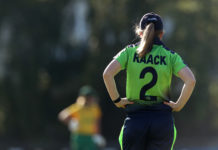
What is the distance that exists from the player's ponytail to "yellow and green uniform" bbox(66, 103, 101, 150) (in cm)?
685

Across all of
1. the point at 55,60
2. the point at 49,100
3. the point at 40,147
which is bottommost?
the point at 40,147

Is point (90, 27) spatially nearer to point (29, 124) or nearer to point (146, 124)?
point (29, 124)

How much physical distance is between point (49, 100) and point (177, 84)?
4.56 meters

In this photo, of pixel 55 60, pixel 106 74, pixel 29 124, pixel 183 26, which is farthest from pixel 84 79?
pixel 106 74

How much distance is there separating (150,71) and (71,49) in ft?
49.3

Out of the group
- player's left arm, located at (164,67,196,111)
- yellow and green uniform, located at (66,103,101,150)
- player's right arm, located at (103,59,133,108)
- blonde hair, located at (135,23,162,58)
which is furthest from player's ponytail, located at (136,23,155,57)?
yellow and green uniform, located at (66,103,101,150)

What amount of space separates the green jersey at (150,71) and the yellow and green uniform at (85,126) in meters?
6.73

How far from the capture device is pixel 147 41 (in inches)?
198

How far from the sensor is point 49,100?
20.4m

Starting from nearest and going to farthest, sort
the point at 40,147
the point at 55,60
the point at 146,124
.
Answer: the point at 146,124
the point at 40,147
the point at 55,60

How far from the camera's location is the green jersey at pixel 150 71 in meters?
5.02

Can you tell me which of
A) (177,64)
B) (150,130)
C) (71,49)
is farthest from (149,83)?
(71,49)

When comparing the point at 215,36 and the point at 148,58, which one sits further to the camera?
the point at 215,36

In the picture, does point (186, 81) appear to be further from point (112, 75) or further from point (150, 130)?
point (112, 75)
